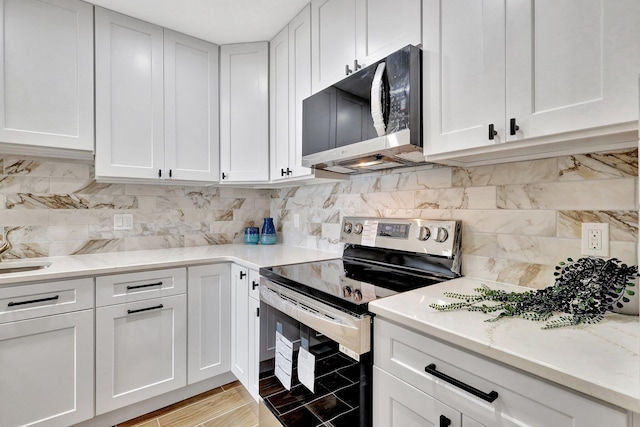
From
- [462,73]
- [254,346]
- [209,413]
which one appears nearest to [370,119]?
[462,73]

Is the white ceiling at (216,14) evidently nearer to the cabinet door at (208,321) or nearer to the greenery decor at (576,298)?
the cabinet door at (208,321)

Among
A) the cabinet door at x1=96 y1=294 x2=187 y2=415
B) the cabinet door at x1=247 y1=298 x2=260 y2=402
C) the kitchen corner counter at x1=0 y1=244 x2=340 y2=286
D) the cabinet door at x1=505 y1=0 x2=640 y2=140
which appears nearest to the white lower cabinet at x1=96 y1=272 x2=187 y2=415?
the cabinet door at x1=96 y1=294 x2=187 y2=415

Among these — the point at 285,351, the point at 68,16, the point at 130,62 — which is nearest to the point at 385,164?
the point at 285,351

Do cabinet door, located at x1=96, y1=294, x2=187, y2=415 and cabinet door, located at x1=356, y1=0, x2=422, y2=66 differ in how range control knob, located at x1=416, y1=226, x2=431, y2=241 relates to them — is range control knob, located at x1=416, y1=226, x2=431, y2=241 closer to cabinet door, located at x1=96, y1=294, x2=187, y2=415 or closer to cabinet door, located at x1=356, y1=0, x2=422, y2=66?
cabinet door, located at x1=356, y1=0, x2=422, y2=66

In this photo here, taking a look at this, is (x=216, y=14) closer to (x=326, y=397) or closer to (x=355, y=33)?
(x=355, y=33)

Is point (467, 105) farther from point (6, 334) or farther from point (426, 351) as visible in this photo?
point (6, 334)

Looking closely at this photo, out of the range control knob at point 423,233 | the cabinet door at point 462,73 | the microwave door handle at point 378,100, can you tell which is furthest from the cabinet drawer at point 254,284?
the cabinet door at point 462,73

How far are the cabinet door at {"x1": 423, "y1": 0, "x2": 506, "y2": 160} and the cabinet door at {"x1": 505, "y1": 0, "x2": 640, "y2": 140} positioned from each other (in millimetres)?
44

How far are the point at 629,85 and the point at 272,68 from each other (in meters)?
2.07

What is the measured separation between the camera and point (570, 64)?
2.87ft

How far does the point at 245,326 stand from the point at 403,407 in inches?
48.4

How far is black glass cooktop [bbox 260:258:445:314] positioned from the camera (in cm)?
115

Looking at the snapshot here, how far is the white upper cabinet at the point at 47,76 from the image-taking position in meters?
1.68

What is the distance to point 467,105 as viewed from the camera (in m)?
1.11
